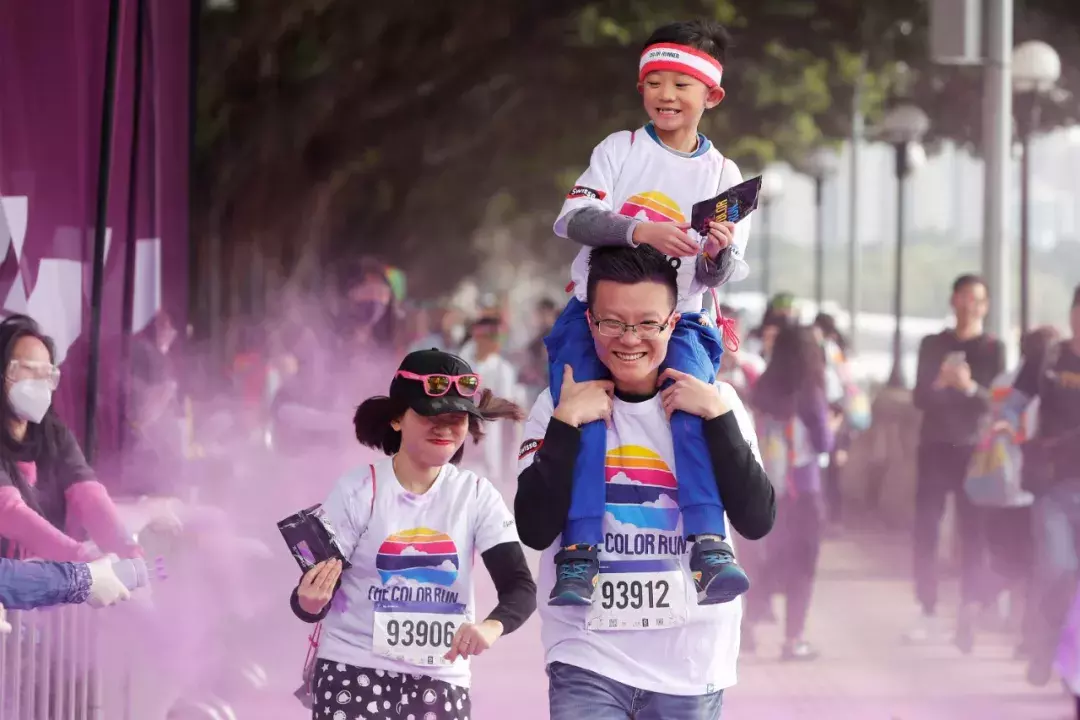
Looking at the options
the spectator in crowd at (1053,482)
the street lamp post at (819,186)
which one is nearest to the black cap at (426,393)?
the spectator in crowd at (1053,482)

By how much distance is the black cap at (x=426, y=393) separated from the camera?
4863 mm

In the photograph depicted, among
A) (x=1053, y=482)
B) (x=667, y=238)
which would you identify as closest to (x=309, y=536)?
(x=667, y=238)

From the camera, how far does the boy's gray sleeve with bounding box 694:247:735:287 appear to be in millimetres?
4566

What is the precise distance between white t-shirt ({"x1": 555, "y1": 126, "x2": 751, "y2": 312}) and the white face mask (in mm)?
2390

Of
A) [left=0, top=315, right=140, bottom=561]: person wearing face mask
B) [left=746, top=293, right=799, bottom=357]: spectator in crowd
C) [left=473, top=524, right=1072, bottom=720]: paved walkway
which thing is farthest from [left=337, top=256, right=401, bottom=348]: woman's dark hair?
[left=0, top=315, right=140, bottom=561]: person wearing face mask

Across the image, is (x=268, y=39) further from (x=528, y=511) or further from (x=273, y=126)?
(x=528, y=511)

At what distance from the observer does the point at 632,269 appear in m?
4.34

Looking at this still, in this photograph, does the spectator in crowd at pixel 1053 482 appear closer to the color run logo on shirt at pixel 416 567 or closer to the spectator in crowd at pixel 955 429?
the spectator in crowd at pixel 955 429

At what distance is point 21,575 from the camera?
16.8 ft

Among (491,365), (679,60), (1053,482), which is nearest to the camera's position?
(679,60)

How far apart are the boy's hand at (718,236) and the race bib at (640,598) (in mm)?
795

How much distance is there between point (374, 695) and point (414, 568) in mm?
343

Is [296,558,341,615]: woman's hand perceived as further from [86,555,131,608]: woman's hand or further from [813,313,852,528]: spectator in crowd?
[813,313,852,528]: spectator in crowd

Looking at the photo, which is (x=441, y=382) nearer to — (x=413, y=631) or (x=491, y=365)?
(x=413, y=631)
